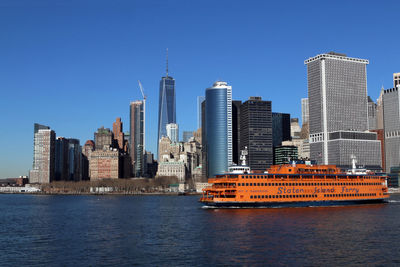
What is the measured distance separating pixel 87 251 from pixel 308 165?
8554 cm

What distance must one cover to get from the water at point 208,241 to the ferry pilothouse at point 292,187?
59.9ft

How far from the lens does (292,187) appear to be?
4983 inches

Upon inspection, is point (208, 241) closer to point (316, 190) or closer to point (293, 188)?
point (293, 188)

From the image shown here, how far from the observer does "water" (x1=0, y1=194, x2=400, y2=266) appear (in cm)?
5594

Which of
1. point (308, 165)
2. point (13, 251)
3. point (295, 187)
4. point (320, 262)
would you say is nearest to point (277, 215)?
point (295, 187)

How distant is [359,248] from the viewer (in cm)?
6262

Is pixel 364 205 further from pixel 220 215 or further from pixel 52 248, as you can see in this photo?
pixel 52 248

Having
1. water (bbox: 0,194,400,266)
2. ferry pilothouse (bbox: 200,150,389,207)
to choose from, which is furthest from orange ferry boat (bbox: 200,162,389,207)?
water (bbox: 0,194,400,266)

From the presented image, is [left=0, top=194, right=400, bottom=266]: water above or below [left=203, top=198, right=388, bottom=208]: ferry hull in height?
below

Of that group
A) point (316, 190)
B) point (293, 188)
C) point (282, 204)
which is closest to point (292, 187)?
point (293, 188)

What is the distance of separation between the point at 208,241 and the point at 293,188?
62.8m

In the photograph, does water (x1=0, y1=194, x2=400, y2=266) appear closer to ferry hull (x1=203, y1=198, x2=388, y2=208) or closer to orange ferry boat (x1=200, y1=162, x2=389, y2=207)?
ferry hull (x1=203, y1=198, x2=388, y2=208)

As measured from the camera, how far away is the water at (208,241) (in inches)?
2202

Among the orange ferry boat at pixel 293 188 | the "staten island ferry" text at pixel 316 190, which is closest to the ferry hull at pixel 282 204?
the orange ferry boat at pixel 293 188
